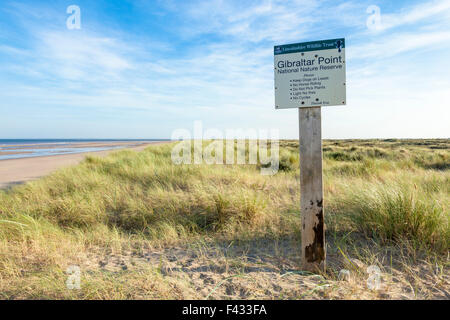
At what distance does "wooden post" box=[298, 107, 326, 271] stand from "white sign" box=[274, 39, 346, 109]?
15 cm

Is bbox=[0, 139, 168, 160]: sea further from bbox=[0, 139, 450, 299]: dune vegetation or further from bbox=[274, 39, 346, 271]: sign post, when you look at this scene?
bbox=[274, 39, 346, 271]: sign post

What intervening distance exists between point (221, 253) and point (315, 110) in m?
2.09

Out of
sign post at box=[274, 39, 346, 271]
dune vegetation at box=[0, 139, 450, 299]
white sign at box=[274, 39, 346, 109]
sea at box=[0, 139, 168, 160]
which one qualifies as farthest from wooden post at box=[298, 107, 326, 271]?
sea at box=[0, 139, 168, 160]

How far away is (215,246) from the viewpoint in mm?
3674

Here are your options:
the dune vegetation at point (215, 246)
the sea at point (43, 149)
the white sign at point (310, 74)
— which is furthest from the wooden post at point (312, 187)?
the sea at point (43, 149)

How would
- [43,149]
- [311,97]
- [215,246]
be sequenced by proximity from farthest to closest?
[43,149] → [215,246] → [311,97]

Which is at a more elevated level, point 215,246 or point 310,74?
point 310,74

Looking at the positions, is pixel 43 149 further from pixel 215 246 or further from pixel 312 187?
pixel 312 187

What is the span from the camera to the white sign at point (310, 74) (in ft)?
8.97

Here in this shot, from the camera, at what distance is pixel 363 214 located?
4.00 meters

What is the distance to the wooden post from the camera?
2.84 metres

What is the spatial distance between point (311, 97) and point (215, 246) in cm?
232

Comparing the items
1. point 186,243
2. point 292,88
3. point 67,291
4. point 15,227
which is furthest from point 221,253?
point 15,227

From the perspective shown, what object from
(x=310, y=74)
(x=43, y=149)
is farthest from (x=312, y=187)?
(x=43, y=149)
